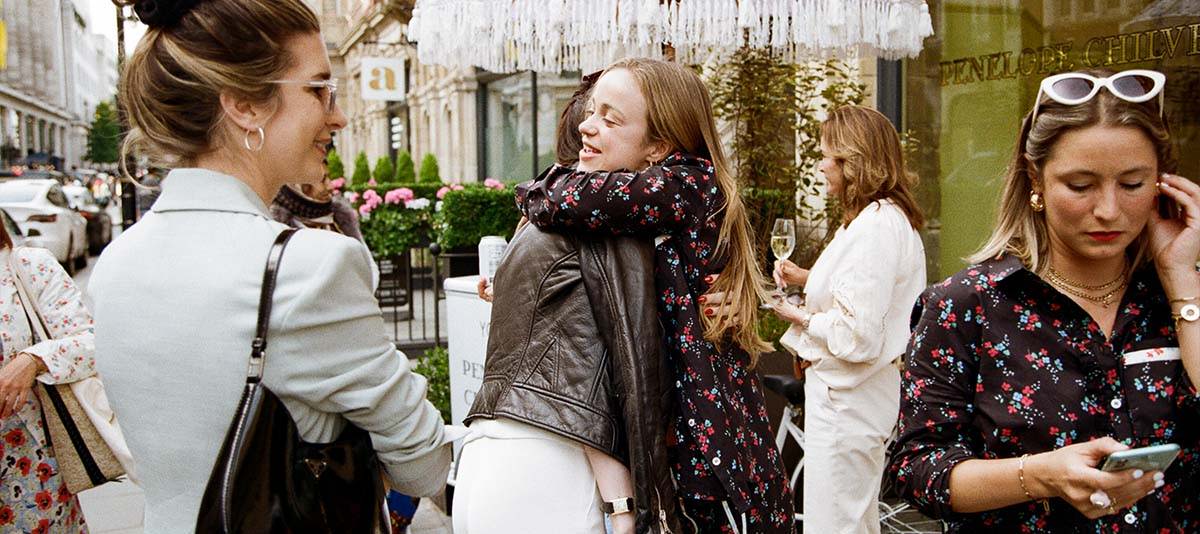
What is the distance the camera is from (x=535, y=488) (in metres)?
2.41

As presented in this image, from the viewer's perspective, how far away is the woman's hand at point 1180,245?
1.91 m

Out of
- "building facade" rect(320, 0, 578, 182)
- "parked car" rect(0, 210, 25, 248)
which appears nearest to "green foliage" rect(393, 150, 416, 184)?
"building facade" rect(320, 0, 578, 182)

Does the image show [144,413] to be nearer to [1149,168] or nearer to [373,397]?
[373,397]

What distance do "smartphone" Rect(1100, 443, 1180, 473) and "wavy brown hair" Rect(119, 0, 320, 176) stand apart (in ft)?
5.25

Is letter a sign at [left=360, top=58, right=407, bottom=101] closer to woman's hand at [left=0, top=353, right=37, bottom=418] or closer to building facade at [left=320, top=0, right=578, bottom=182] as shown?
building facade at [left=320, top=0, right=578, bottom=182]

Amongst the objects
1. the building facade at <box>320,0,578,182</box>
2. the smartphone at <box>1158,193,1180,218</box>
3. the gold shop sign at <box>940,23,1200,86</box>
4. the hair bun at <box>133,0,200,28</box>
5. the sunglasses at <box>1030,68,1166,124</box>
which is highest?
the building facade at <box>320,0,578,182</box>

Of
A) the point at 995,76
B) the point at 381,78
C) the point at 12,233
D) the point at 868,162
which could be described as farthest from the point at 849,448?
the point at 381,78

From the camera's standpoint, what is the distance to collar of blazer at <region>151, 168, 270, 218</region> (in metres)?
1.70

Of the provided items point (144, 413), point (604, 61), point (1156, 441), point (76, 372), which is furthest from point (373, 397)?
point (604, 61)

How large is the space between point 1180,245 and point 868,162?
2349mm

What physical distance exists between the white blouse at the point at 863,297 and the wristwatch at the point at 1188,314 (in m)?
2.09

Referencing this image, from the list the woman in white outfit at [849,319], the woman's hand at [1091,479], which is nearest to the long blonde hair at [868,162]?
the woman in white outfit at [849,319]

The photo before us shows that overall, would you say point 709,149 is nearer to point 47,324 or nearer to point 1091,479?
point 1091,479

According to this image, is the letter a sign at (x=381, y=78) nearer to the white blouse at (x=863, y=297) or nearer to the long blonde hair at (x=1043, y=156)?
the white blouse at (x=863, y=297)
